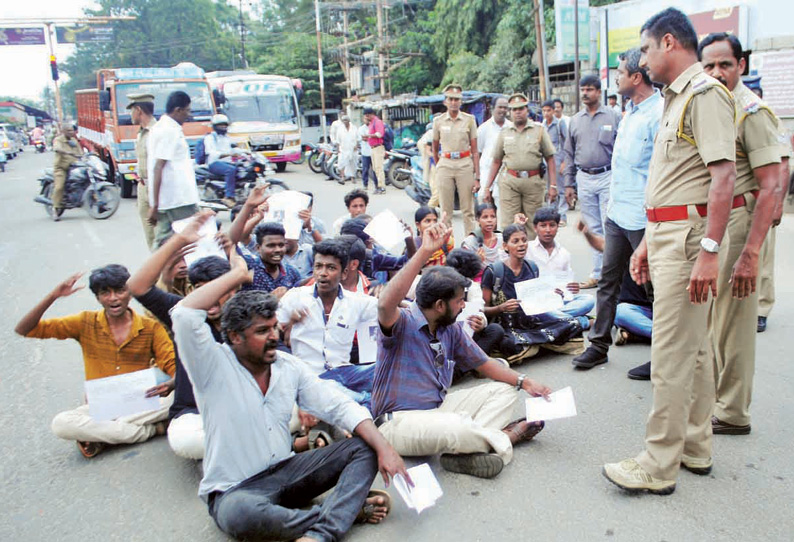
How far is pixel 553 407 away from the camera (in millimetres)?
3324

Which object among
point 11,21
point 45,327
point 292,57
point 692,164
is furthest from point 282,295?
point 11,21

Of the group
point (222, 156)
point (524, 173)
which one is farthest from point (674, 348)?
point (222, 156)

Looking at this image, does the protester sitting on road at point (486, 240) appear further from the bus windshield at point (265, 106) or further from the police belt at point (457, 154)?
the bus windshield at point (265, 106)

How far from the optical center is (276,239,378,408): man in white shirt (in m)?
3.97

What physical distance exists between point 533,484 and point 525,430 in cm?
42

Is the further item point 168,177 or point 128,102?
point 128,102

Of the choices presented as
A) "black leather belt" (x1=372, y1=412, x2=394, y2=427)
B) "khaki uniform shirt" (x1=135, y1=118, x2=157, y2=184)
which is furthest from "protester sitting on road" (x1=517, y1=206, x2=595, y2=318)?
"khaki uniform shirt" (x1=135, y1=118, x2=157, y2=184)

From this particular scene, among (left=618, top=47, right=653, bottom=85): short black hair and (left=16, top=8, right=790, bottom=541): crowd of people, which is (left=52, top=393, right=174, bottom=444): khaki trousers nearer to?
(left=16, top=8, right=790, bottom=541): crowd of people

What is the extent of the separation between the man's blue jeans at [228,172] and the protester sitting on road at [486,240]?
6.51 metres

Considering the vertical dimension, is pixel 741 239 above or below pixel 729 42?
below

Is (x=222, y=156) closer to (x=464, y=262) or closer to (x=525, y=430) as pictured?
(x=464, y=262)

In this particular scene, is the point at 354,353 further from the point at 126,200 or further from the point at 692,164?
the point at 126,200

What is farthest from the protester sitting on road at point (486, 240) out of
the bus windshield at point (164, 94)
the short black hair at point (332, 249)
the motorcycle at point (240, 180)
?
the bus windshield at point (164, 94)

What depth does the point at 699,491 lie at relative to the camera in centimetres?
296
